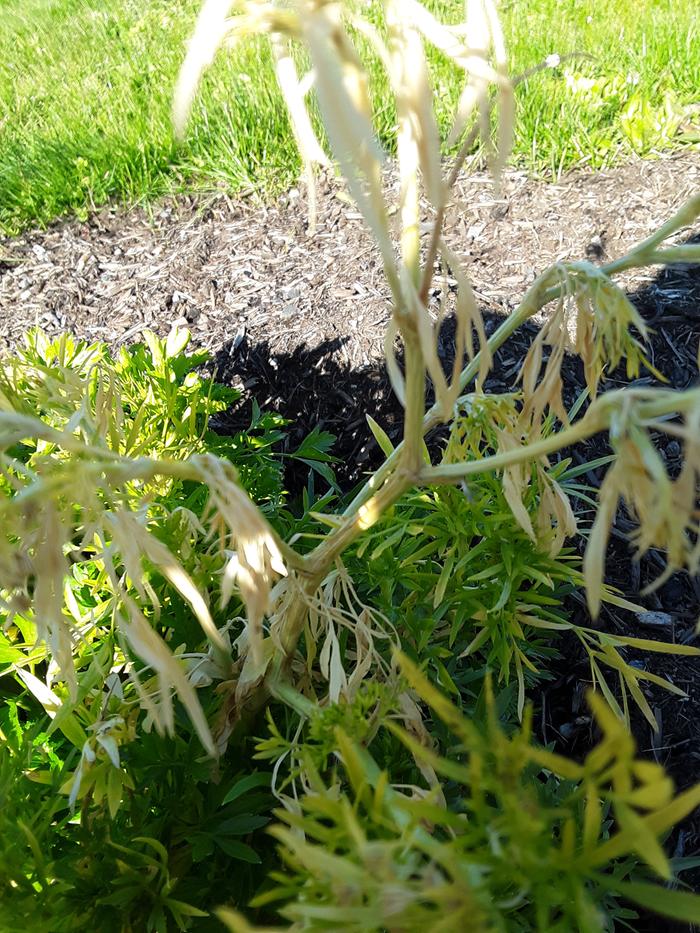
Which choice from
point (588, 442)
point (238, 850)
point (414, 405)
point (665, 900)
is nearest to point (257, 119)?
point (588, 442)

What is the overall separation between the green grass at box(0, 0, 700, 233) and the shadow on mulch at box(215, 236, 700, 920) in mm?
800

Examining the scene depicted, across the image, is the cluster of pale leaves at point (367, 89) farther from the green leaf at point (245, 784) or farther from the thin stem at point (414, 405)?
the green leaf at point (245, 784)

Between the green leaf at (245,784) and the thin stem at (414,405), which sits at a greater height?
the thin stem at (414,405)

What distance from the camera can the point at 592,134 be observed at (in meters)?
2.75

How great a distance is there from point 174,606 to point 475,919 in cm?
78

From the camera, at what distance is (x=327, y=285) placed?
249 centimetres

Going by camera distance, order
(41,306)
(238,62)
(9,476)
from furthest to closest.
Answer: (238,62), (41,306), (9,476)

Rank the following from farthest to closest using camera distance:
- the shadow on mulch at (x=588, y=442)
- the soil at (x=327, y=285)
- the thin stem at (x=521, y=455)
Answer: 1. the soil at (x=327, y=285)
2. the shadow on mulch at (x=588, y=442)
3. the thin stem at (x=521, y=455)

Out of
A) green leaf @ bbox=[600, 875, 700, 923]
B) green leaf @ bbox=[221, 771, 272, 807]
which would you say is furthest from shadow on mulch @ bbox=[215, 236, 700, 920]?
green leaf @ bbox=[600, 875, 700, 923]

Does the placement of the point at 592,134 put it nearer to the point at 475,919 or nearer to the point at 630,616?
the point at 630,616

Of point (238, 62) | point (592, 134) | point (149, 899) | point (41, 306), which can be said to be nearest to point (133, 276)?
point (41, 306)

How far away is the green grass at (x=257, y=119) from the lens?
9.10ft

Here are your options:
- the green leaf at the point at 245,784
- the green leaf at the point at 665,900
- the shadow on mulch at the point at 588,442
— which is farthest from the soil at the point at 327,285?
the green leaf at the point at 665,900

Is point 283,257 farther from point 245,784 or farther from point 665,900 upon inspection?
point 665,900
